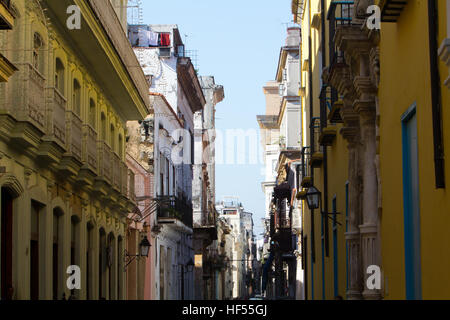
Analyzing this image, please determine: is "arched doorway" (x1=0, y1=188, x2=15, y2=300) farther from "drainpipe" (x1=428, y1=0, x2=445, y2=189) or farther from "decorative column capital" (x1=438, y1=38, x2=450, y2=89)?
"decorative column capital" (x1=438, y1=38, x2=450, y2=89)

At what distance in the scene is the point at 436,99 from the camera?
7.02m

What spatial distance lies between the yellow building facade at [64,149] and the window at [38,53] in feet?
0.07

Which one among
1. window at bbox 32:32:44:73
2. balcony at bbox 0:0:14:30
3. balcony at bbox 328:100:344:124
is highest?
window at bbox 32:32:44:73

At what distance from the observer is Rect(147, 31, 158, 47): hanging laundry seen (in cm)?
3966

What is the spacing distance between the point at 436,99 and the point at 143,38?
1318 inches

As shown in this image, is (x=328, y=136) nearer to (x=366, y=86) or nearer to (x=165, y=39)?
(x=366, y=86)

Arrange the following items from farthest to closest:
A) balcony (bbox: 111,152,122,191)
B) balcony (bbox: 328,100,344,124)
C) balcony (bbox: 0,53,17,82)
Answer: balcony (bbox: 111,152,122,191) → balcony (bbox: 328,100,344,124) → balcony (bbox: 0,53,17,82)

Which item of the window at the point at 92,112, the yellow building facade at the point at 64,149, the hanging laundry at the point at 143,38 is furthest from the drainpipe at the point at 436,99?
the hanging laundry at the point at 143,38

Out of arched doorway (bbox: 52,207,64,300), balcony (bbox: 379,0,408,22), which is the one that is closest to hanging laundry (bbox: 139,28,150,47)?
arched doorway (bbox: 52,207,64,300)

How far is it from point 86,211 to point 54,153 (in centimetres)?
491

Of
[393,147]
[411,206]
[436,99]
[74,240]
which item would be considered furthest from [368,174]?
[74,240]

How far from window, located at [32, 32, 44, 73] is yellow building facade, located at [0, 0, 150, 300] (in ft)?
0.07

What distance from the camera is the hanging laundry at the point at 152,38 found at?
1561 inches
